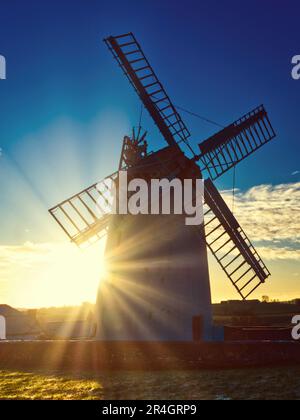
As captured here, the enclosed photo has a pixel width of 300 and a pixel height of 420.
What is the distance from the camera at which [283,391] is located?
11484 mm

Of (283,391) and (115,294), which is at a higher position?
(115,294)

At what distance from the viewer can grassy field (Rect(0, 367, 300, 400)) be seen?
37.1 feet

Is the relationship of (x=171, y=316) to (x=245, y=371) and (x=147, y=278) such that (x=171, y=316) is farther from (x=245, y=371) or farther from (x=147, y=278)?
(x=245, y=371)

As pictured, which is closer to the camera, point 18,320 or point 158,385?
point 158,385

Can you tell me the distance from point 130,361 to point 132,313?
5.49 feet

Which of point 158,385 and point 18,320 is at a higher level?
point 18,320

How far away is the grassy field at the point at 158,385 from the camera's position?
11305 mm

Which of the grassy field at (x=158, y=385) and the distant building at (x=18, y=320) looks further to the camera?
the distant building at (x=18, y=320)

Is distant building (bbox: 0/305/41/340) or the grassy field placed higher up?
distant building (bbox: 0/305/41/340)

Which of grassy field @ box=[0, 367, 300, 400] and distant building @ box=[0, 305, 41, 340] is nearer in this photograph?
grassy field @ box=[0, 367, 300, 400]

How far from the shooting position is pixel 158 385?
1265 centimetres

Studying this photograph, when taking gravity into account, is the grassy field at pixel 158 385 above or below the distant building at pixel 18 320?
below
